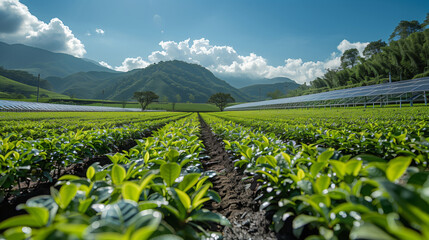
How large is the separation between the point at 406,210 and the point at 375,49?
8313 cm

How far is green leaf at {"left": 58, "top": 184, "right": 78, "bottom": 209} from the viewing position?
3.53 ft

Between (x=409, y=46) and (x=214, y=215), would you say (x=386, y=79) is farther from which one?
(x=214, y=215)

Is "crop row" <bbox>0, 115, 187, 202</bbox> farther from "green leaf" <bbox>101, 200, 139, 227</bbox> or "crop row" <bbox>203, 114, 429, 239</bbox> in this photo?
"crop row" <bbox>203, 114, 429, 239</bbox>

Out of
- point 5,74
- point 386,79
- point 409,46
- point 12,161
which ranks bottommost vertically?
point 12,161

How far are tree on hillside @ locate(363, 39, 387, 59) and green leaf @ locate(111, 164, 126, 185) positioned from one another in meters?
81.1

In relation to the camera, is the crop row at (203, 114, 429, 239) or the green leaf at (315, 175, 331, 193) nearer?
the crop row at (203, 114, 429, 239)

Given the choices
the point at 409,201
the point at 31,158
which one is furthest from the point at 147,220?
the point at 31,158

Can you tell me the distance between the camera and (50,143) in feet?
9.80

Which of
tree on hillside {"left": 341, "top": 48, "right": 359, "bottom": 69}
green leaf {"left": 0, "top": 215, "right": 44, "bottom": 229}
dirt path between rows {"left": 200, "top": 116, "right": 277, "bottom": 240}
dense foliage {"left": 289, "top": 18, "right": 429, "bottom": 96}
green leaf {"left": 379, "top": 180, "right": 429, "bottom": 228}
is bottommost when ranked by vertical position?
dirt path between rows {"left": 200, "top": 116, "right": 277, "bottom": 240}

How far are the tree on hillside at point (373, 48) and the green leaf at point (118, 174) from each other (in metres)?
81.1

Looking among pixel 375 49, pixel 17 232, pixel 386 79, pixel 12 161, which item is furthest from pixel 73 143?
pixel 375 49

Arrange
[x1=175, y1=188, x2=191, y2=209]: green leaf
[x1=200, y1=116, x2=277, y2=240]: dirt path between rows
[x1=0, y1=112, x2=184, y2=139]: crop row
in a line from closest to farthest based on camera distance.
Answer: [x1=175, y1=188, x2=191, y2=209]: green leaf → [x1=200, y1=116, x2=277, y2=240]: dirt path between rows → [x1=0, y1=112, x2=184, y2=139]: crop row

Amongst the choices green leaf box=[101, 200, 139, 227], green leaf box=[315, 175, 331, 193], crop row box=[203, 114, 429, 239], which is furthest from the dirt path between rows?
green leaf box=[101, 200, 139, 227]

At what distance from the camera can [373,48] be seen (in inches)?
2451
